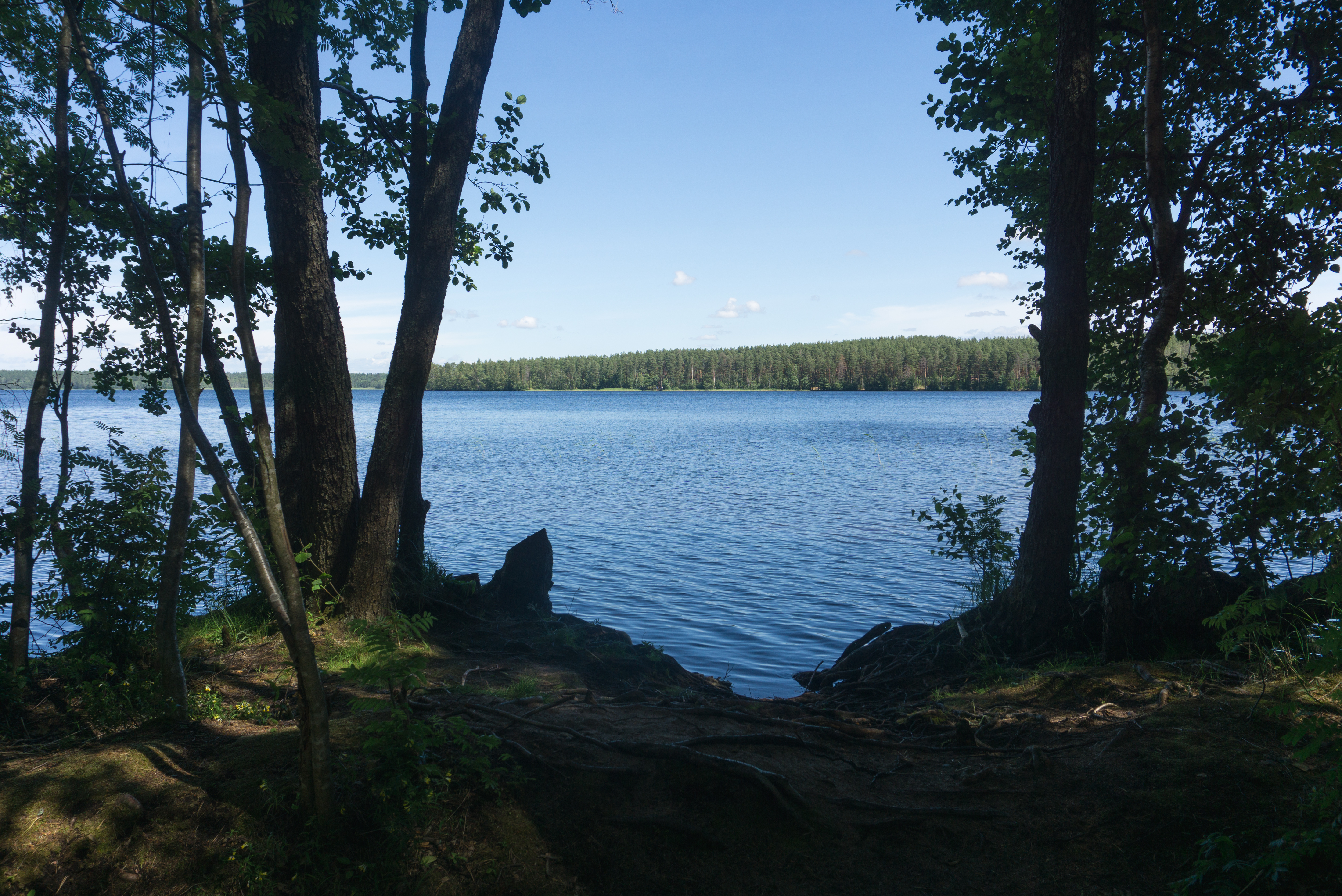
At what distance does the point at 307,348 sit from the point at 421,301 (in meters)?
1.19

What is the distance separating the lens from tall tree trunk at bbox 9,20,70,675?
16.8 feet

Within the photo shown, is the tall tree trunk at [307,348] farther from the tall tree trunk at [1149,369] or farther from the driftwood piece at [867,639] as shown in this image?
the tall tree trunk at [1149,369]

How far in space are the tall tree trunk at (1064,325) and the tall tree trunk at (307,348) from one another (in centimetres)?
679

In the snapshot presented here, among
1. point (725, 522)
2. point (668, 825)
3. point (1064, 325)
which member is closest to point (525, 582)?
point (668, 825)

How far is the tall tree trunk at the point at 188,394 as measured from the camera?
11.6ft

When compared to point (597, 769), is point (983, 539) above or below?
above

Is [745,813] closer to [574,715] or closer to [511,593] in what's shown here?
[574,715]

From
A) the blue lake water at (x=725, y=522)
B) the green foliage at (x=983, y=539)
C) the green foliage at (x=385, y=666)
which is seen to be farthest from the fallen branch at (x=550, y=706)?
the green foliage at (x=983, y=539)

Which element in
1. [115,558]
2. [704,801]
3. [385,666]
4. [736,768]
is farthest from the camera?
[115,558]

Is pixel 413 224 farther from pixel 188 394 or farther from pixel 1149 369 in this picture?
pixel 1149 369

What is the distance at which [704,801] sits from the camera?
Answer: 167 inches

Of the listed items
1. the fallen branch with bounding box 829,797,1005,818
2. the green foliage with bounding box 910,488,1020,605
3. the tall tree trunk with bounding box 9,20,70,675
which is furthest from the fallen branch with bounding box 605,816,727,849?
the green foliage with bounding box 910,488,1020,605

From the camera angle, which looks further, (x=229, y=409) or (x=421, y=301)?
(x=421, y=301)

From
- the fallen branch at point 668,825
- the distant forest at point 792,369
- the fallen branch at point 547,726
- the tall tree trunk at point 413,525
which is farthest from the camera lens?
the distant forest at point 792,369
